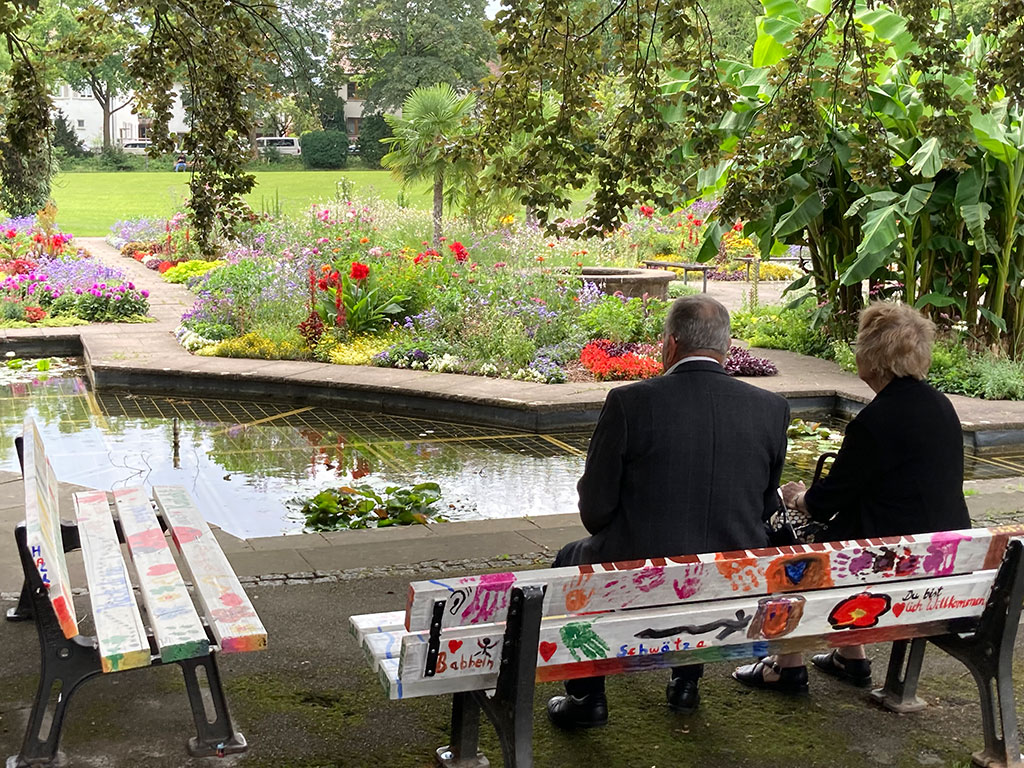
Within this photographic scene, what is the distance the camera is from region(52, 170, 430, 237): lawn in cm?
4616

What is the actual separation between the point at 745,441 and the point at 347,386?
24.3 ft

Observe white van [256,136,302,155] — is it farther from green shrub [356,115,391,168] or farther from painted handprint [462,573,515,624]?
painted handprint [462,573,515,624]

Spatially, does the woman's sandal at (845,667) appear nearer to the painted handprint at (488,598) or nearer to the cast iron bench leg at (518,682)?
the cast iron bench leg at (518,682)

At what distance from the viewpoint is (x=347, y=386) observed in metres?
10.6

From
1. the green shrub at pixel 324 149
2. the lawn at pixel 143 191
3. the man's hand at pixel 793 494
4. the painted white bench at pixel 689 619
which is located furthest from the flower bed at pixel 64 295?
the green shrub at pixel 324 149

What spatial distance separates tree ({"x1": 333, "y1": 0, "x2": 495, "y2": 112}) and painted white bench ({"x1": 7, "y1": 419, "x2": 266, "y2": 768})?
5432cm

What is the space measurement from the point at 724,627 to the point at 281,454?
229 inches

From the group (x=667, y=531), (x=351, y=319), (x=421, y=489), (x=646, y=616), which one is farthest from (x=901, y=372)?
(x=351, y=319)

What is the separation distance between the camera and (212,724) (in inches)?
140

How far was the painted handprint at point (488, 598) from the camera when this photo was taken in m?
3.00

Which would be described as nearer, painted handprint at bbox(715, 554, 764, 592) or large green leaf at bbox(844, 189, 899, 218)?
painted handprint at bbox(715, 554, 764, 592)

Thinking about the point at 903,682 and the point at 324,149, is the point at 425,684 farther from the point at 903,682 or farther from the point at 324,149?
the point at 324,149

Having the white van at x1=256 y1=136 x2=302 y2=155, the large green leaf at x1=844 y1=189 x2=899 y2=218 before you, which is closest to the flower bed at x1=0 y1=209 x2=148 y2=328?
the large green leaf at x1=844 y1=189 x2=899 y2=218

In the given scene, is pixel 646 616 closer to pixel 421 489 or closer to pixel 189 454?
pixel 421 489
